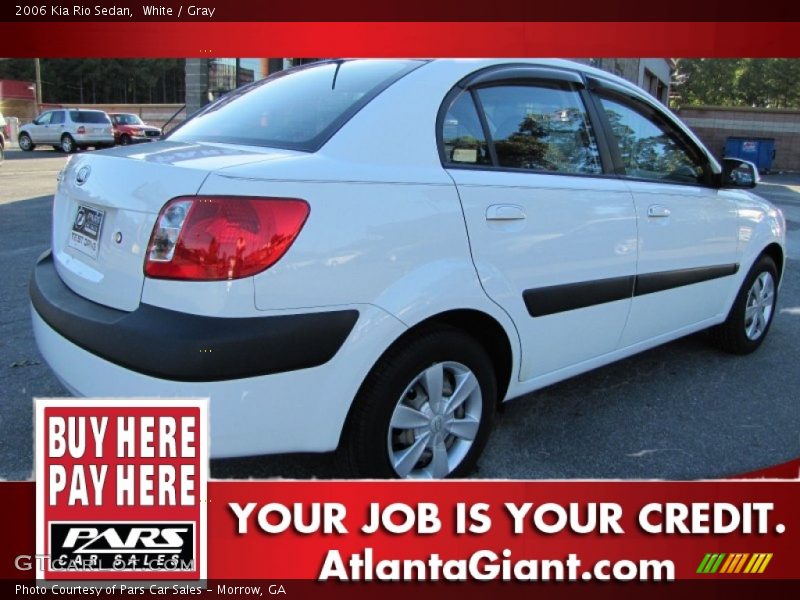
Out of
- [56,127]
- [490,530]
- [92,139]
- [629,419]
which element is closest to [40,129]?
[56,127]

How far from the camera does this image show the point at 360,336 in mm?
1978

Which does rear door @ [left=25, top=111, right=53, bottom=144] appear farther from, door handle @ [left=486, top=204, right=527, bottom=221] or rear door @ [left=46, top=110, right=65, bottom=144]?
door handle @ [left=486, top=204, right=527, bottom=221]

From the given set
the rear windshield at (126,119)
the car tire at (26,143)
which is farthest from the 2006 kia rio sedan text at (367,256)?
the car tire at (26,143)

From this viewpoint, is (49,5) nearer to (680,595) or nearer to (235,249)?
(235,249)

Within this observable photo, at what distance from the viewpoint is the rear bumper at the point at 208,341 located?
1.78 metres

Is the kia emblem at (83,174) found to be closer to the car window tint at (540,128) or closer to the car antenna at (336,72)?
the car antenna at (336,72)

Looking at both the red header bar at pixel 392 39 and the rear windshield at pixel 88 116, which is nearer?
the red header bar at pixel 392 39

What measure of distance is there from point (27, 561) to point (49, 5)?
5.42ft

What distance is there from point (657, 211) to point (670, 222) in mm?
144

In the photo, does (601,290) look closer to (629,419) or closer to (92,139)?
(629,419)

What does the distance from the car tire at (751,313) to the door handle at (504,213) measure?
2260mm

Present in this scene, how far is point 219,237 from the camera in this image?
1795mm

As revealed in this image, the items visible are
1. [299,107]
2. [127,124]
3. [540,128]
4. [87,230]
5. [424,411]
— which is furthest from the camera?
[127,124]

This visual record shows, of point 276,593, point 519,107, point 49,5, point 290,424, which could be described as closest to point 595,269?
point 519,107
